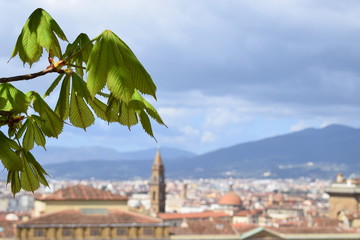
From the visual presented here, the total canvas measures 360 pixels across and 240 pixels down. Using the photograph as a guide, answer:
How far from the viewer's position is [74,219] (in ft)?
140

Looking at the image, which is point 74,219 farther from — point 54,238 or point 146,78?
point 146,78

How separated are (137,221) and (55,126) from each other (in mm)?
41806

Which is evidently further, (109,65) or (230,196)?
(230,196)

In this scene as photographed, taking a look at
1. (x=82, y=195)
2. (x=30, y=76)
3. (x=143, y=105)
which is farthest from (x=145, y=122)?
(x=82, y=195)

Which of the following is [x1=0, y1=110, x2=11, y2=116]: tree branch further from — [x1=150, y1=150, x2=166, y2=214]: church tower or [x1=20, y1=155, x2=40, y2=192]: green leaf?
[x1=150, y1=150, x2=166, y2=214]: church tower

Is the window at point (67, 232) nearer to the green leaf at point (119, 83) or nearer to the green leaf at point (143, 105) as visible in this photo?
the green leaf at point (143, 105)

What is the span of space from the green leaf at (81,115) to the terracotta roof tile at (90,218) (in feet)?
133

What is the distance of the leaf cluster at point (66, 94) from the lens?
1724 mm

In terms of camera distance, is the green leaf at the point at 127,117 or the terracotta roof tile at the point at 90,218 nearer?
the green leaf at the point at 127,117

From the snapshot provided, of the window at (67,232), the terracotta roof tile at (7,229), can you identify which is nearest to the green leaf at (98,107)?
the window at (67,232)

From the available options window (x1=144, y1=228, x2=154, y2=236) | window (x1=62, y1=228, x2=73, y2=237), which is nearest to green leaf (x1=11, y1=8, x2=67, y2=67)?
window (x1=62, y1=228, x2=73, y2=237)

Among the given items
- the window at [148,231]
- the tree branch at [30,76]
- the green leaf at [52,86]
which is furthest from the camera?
the window at [148,231]

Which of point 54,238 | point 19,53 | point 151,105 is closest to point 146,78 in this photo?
point 151,105

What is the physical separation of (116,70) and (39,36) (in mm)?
358
